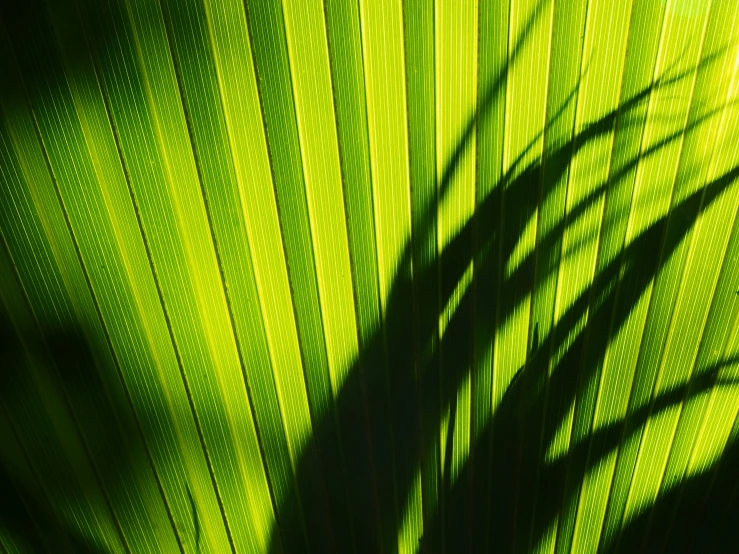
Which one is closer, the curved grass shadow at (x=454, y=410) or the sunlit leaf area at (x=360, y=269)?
the sunlit leaf area at (x=360, y=269)

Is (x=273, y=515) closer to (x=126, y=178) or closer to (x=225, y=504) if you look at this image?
(x=225, y=504)

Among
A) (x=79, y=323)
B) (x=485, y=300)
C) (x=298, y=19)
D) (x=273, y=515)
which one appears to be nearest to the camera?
(x=298, y=19)

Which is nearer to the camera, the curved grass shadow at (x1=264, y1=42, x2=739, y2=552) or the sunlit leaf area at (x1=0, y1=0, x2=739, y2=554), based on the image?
the sunlit leaf area at (x1=0, y1=0, x2=739, y2=554)

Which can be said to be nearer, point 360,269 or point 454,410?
point 360,269

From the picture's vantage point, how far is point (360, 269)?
97 cm

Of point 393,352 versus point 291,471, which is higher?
point 393,352

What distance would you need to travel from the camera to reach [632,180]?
1.00m

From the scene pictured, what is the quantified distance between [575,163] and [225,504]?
83 cm

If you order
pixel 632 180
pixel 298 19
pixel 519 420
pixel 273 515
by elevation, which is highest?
pixel 298 19

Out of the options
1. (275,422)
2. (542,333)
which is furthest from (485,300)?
(275,422)

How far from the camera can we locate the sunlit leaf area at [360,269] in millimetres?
831

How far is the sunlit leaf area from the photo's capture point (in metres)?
0.83

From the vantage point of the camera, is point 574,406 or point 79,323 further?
point 574,406

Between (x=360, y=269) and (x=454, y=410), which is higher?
(x=360, y=269)
